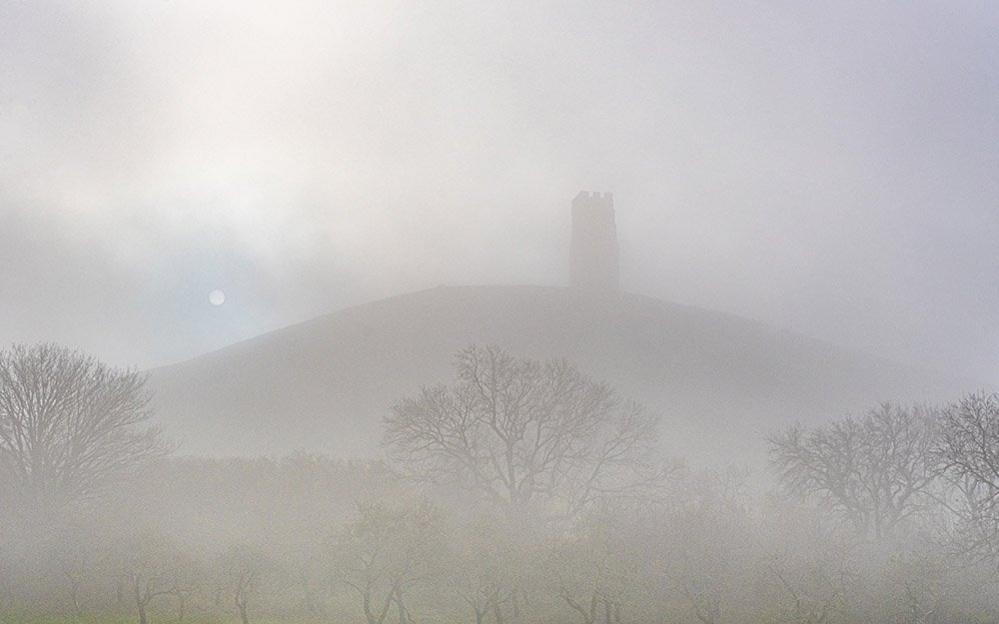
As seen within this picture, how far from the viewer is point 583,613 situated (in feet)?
141

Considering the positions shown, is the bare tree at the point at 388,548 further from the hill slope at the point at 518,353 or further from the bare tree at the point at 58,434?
the hill slope at the point at 518,353

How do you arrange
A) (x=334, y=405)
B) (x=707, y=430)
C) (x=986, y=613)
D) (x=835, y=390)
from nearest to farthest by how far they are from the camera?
1. (x=986, y=613)
2. (x=707, y=430)
3. (x=334, y=405)
4. (x=835, y=390)

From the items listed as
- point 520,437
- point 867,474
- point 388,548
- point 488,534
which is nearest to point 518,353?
point 520,437

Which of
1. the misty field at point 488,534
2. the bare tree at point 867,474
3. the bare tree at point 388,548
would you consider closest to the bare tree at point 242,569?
the misty field at point 488,534

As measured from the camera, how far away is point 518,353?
154250mm

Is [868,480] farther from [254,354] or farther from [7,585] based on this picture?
[254,354]

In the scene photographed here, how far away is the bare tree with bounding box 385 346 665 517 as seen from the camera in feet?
181

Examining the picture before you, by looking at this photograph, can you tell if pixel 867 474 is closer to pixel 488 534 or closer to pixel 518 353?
pixel 488 534

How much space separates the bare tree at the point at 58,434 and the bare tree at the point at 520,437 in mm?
22500

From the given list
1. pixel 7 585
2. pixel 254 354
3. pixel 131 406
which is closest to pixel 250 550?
pixel 7 585

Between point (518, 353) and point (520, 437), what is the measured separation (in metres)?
97.1

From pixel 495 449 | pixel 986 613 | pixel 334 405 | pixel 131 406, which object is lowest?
pixel 986 613

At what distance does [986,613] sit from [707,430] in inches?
3360

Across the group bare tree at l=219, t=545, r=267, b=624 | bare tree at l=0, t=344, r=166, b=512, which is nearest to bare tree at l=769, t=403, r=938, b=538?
bare tree at l=219, t=545, r=267, b=624
